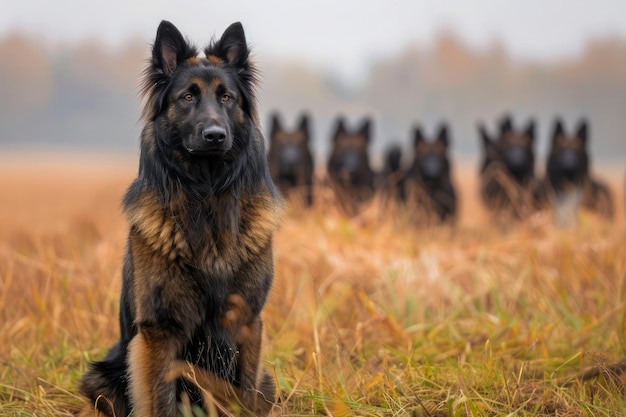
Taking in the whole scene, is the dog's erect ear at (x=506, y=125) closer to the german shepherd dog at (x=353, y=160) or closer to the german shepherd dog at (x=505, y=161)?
the german shepherd dog at (x=505, y=161)

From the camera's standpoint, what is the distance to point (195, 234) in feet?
10.6

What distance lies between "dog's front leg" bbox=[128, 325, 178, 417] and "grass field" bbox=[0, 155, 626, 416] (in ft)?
1.81

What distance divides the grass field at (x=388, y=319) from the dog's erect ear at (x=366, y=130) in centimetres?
501

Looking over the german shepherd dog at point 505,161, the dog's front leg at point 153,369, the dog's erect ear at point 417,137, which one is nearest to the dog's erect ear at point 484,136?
the german shepherd dog at point 505,161

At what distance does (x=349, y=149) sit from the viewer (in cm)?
1328

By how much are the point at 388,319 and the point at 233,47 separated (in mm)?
2229

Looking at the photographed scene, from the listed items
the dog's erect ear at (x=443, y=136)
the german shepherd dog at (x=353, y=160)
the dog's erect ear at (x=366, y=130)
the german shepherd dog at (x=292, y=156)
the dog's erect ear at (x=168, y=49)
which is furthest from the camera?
the dog's erect ear at (x=366, y=130)

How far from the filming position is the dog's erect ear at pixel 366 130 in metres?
13.7

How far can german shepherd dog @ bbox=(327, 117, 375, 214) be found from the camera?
41.3ft

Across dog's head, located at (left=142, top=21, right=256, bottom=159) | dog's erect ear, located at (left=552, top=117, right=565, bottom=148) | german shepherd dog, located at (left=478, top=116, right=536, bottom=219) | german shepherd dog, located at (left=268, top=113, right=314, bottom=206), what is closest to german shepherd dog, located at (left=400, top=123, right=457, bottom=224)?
german shepherd dog, located at (left=478, top=116, right=536, bottom=219)

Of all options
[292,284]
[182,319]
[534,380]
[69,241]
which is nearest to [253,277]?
[182,319]

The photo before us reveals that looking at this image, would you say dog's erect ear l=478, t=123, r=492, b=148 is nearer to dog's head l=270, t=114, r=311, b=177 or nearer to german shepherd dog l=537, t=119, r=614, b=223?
german shepherd dog l=537, t=119, r=614, b=223

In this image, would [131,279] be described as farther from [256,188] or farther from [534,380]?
[534,380]

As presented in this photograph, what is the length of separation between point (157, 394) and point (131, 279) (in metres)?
0.52
